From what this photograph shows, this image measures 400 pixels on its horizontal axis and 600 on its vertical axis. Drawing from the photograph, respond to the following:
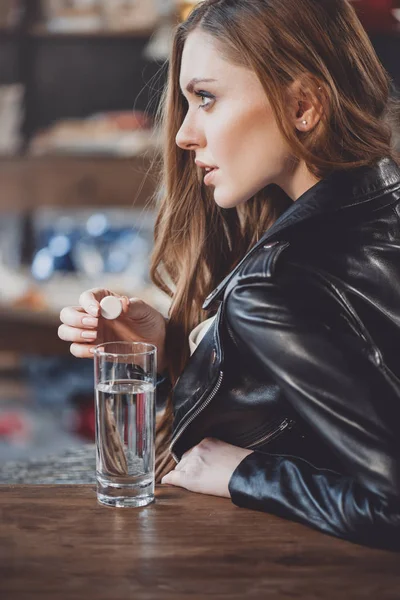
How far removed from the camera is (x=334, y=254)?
1195 mm

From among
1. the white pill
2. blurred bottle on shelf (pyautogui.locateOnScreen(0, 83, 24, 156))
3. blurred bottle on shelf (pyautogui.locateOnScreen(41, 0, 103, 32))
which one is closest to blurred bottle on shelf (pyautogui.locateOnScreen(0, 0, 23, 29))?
blurred bottle on shelf (pyautogui.locateOnScreen(41, 0, 103, 32))

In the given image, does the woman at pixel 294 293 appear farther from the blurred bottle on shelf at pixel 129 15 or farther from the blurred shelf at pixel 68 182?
the blurred bottle on shelf at pixel 129 15

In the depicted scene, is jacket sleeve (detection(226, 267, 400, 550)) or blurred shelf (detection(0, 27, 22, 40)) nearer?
jacket sleeve (detection(226, 267, 400, 550))

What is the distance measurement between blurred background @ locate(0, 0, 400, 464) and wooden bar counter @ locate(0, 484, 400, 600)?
2534 millimetres

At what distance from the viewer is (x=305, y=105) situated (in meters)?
1.40

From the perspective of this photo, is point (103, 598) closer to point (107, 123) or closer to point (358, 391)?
point (358, 391)

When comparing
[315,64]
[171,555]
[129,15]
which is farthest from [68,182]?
[171,555]

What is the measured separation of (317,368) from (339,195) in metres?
0.29

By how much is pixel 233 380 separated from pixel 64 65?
10.5 feet

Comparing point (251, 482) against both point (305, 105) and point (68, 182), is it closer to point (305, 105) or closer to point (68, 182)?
point (305, 105)

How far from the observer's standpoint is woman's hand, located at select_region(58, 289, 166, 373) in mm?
1384

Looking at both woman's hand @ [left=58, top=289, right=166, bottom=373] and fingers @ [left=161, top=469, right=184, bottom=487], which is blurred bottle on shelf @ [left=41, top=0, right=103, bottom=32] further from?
fingers @ [left=161, top=469, right=184, bottom=487]

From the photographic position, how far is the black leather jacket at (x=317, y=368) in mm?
1054

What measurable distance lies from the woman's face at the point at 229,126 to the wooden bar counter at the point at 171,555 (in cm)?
54
